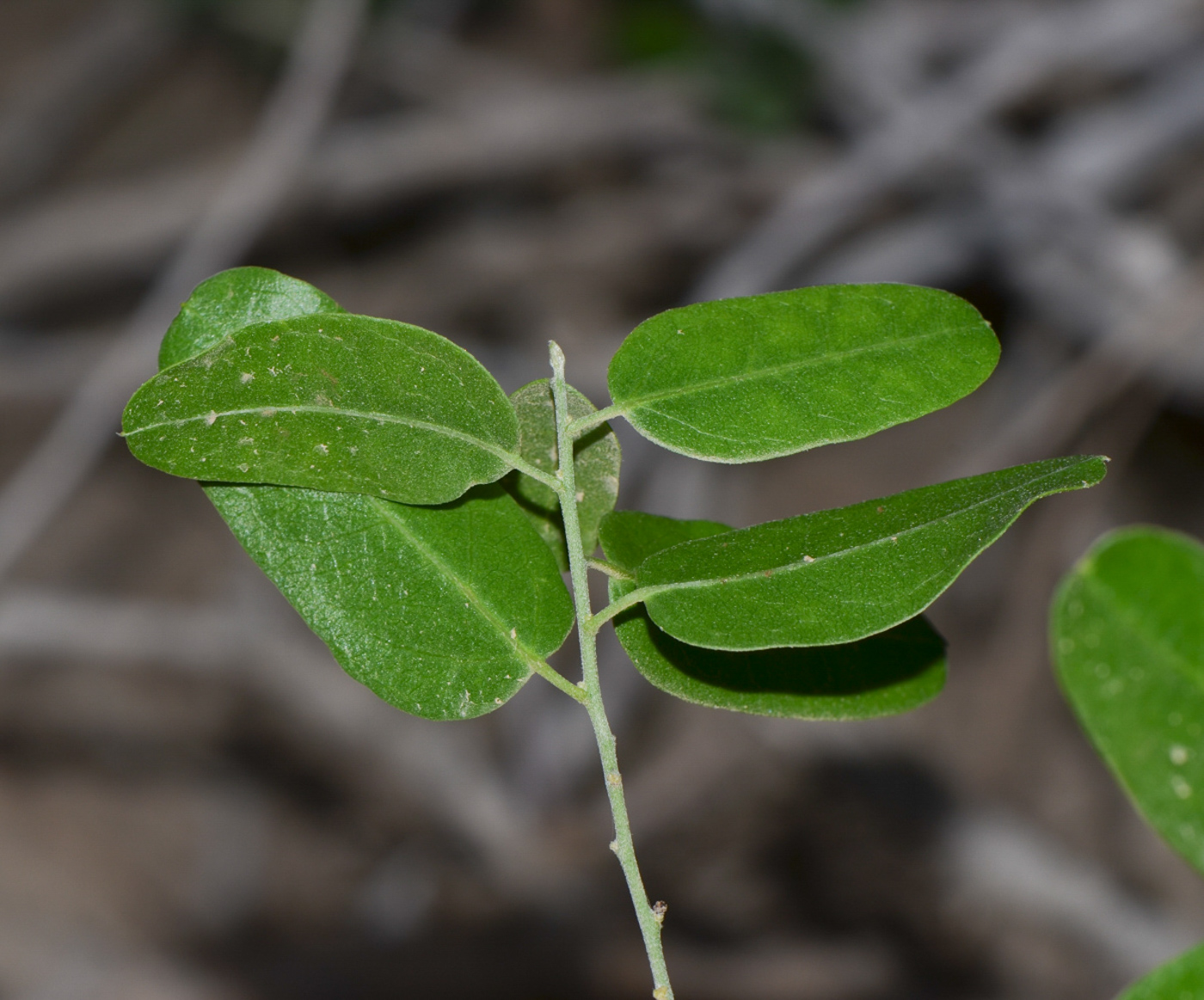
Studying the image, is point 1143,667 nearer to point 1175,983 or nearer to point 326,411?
point 1175,983

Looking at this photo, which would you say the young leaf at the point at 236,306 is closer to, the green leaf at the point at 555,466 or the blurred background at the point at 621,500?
the green leaf at the point at 555,466

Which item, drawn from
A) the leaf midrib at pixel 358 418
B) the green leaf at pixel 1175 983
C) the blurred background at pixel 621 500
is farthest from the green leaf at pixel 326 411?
the blurred background at pixel 621 500

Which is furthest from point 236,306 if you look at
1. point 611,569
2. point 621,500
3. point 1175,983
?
point 621,500

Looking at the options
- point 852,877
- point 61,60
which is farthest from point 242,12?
point 852,877

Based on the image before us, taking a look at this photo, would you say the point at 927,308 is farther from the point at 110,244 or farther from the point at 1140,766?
the point at 110,244

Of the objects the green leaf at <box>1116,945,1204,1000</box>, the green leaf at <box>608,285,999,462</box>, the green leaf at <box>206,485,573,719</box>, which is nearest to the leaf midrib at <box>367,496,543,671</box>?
the green leaf at <box>206,485,573,719</box>

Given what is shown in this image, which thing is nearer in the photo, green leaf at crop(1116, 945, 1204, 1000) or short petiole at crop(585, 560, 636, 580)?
short petiole at crop(585, 560, 636, 580)

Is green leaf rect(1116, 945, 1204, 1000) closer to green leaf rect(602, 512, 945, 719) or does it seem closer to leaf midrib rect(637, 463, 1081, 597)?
green leaf rect(602, 512, 945, 719)
